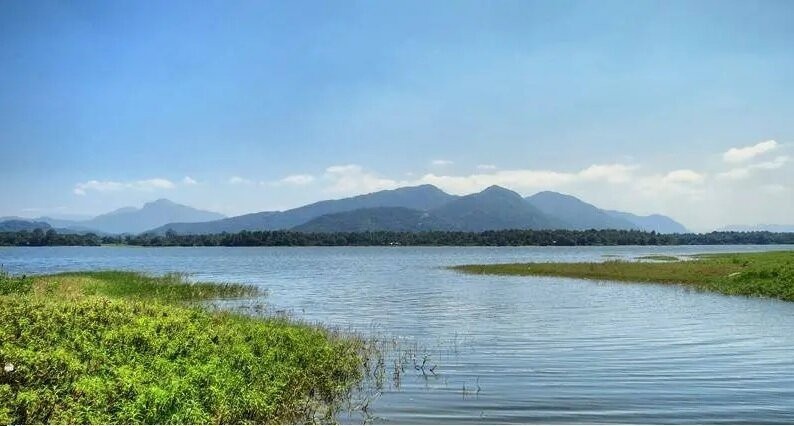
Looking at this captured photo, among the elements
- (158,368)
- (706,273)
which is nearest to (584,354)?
(158,368)

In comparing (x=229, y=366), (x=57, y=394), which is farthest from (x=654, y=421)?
(x=57, y=394)

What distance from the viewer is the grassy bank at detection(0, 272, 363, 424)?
12406mm

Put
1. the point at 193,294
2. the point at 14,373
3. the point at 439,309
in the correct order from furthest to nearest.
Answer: the point at 193,294 → the point at 439,309 → the point at 14,373

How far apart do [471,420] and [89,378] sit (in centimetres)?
976

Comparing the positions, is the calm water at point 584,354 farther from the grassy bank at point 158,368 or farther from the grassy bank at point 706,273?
the grassy bank at point 706,273

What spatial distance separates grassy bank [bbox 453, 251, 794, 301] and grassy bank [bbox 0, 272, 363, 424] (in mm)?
36514

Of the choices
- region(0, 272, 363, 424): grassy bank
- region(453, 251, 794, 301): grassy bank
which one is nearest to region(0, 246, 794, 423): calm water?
region(0, 272, 363, 424): grassy bank

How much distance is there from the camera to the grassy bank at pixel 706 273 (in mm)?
47062

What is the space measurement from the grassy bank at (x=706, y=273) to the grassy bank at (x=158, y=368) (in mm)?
36514

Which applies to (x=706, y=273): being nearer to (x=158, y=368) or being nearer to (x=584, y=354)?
(x=584, y=354)

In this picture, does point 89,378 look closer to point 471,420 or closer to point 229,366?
point 229,366

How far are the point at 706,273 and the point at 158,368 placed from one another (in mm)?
59788

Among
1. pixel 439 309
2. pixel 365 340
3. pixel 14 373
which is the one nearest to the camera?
pixel 14 373

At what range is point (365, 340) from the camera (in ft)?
93.7
